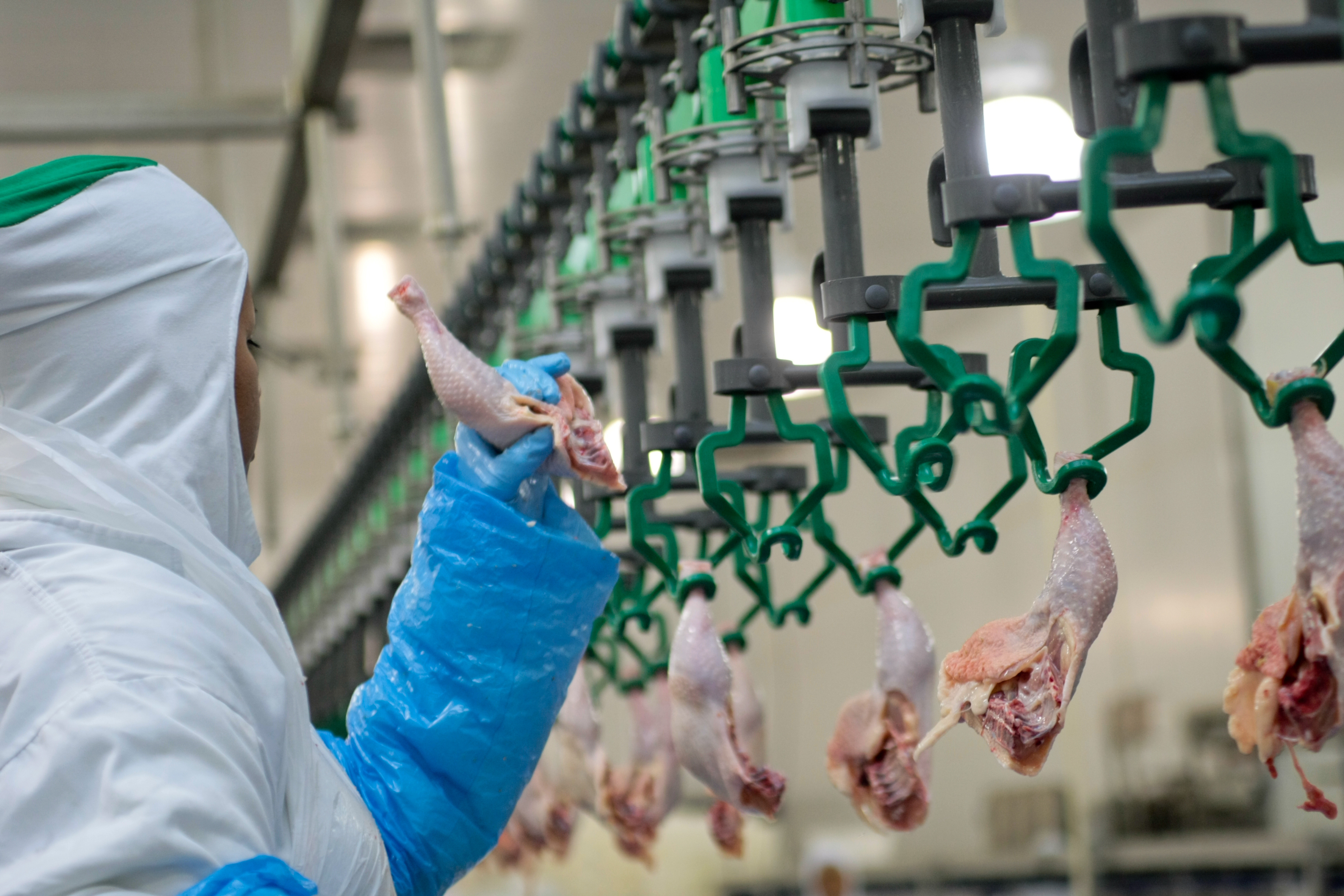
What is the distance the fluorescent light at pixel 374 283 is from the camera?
5.95 m

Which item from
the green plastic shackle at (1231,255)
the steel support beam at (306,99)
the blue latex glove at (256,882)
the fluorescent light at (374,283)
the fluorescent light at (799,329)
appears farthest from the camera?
the fluorescent light at (374,283)

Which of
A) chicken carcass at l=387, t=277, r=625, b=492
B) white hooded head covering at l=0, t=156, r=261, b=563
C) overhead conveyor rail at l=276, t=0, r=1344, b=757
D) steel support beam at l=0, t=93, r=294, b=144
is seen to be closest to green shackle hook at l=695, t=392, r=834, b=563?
overhead conveyor rail at l=276, t=0, r=1344, b=757

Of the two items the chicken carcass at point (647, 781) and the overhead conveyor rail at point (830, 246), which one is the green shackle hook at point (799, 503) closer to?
the overhead conveyor rail at point (830, 246)

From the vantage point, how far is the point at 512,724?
1.66m

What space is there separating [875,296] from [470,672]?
74cm

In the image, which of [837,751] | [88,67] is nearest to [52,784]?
[837,751]

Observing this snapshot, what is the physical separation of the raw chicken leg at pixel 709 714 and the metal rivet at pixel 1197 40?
964 mm

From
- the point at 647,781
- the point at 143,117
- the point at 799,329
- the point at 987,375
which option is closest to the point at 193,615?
the point at 987,375

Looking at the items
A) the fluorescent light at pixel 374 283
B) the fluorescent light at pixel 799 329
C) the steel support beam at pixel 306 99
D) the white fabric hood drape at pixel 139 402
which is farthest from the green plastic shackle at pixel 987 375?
the fluorescent light at pixel 374 283

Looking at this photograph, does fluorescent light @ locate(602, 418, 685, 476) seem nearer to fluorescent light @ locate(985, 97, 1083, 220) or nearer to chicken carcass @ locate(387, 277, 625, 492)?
chicken carcass @ locate(387, 277, 625, 492)

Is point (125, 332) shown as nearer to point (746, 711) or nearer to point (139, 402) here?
point (139, 402)

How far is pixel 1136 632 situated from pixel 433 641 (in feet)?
8.31

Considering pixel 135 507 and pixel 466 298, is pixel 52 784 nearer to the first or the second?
pixel 135 507

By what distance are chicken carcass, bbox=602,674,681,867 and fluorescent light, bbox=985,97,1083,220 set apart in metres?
0.89
